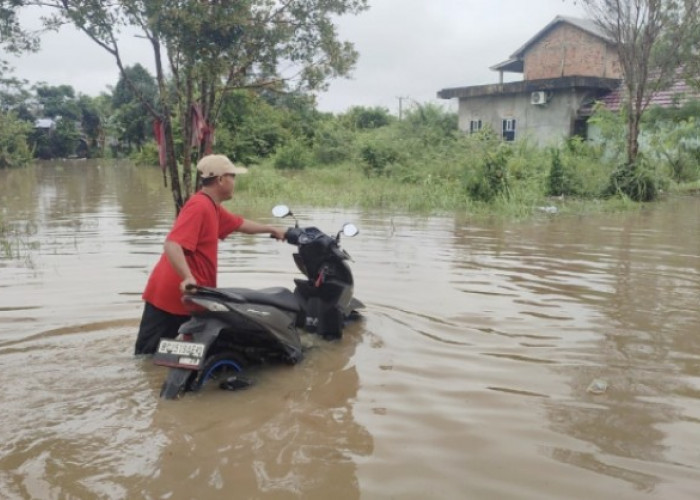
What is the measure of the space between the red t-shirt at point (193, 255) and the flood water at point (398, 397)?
1.53 feet

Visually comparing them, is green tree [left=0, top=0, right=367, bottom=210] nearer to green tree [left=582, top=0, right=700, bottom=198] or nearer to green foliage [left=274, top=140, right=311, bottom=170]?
green tree [left=582, top=0, right=700, bottom=198]

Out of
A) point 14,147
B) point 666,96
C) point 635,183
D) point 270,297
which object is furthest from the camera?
point 14,147

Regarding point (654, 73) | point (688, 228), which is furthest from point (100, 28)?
point (654, 73)

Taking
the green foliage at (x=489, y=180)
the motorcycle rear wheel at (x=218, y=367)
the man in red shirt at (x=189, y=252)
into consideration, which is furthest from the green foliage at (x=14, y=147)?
the motorcycle rear wheel at (x=218, y=367)

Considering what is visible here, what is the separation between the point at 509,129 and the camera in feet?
90.8

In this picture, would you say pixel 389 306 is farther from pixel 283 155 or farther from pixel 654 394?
pixel 283 155

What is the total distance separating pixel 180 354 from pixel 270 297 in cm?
82

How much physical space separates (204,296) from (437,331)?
2089mm

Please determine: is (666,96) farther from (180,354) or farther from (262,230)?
(180,354)

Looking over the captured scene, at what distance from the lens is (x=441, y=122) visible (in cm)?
2866

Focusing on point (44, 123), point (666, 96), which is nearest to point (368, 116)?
point (666, 96)

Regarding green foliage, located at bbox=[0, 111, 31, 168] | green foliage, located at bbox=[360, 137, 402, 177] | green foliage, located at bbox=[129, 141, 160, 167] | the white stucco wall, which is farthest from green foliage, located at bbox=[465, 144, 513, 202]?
green foliage, located at bbox=[129, 141, 160, 167]

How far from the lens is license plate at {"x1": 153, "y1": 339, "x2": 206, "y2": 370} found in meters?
3.57

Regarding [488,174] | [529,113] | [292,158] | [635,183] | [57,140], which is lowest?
[635,183]
